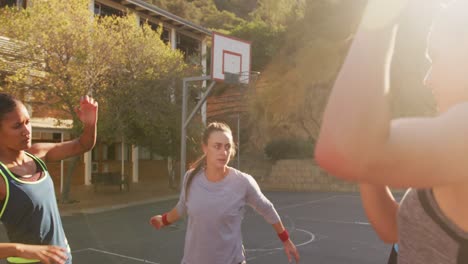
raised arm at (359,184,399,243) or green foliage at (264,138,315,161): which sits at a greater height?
raised arm at (359,184,399,243)

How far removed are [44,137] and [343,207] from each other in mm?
13570

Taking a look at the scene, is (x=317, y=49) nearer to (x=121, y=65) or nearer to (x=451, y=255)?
(x=121, y=65)

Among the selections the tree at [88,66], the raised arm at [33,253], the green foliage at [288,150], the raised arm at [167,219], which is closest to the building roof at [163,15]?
the tree at [88,66]

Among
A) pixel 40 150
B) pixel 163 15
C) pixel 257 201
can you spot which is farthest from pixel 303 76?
pixel 40 150

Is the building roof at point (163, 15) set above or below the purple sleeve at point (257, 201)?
above

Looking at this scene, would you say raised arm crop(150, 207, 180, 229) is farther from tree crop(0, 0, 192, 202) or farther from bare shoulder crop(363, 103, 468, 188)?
tree crop(0, 0, 192, 202)

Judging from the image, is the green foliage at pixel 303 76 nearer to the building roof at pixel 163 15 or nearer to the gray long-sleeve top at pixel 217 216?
the building roof at pixel 163 15

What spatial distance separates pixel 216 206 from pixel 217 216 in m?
0.07

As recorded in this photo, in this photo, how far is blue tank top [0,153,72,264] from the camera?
108 inches

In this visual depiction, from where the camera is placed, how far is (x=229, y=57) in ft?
48.4

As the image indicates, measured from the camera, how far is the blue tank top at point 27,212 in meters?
2.75

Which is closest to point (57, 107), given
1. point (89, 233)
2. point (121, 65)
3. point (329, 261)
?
point (121, 65)

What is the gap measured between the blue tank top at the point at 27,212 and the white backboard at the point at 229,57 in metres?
11.3

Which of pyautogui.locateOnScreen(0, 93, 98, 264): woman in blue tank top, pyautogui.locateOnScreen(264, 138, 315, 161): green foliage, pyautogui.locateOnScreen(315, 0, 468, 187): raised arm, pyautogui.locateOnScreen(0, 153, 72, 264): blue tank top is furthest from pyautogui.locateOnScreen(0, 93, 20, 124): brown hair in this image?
pyautogui.locateOnScreen(264, 138, 315, 161): green foliage
